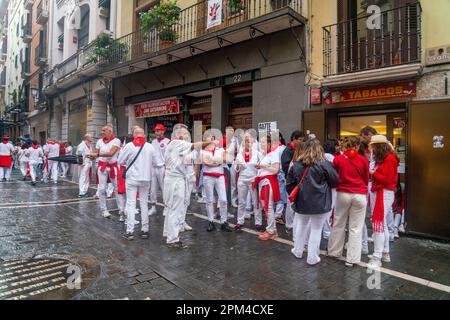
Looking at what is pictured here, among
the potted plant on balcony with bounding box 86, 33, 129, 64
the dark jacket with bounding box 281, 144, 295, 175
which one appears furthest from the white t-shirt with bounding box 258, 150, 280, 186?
the potted plant on balcony with bounding box 86, 33, 129, 64

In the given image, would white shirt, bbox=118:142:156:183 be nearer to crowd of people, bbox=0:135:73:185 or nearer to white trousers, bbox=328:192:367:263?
white trousers, bbox=328:192:367:263

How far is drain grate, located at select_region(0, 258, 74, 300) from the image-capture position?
3.38 meters

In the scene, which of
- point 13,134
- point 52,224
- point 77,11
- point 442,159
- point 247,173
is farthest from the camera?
point 13,134

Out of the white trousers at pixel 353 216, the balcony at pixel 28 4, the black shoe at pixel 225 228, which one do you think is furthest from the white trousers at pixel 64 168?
the balcony at pixel 28 4

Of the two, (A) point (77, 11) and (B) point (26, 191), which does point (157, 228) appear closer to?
(B) point (26, 191)

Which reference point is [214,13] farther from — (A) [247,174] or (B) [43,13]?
(B) [43,13]

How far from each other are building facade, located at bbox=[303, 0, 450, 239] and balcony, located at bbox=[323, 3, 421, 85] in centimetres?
2

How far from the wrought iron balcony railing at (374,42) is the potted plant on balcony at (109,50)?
9.39 meters

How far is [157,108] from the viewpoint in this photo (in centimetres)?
1322

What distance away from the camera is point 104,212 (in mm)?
7176

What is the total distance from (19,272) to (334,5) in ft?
28.8
